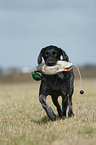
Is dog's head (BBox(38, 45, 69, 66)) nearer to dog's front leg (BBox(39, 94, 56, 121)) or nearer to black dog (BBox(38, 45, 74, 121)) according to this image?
black dog (BBox(38, 45, 74, 121))

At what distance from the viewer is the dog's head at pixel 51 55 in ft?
16.2

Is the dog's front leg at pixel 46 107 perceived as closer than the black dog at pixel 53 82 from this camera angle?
No

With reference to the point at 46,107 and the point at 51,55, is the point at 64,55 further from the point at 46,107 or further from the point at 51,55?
the point at 46,107

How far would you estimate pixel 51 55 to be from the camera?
16.5ft

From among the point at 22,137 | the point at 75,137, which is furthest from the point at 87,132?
the point at 22,137

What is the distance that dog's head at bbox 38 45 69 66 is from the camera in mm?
4938

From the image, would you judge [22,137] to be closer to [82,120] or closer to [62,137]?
[62,137]

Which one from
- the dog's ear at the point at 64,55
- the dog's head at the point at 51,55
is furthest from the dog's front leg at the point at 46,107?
the dog's ear at the point at 64,55

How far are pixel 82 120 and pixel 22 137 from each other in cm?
195

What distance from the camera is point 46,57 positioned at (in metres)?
5.11

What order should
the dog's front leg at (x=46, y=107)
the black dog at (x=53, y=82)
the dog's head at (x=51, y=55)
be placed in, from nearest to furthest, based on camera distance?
the dog's head at (x=51, y=55), the black dog at (x=53, y=82), the dog's front leg at (x=46, y=107)

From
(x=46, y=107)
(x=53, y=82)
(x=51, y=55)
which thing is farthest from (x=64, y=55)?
(x=46, y=107)

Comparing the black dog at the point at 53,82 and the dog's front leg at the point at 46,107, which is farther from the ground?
the black dog at the point at 53,82

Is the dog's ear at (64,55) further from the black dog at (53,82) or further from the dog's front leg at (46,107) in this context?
the dog's front leg at (46,107)
